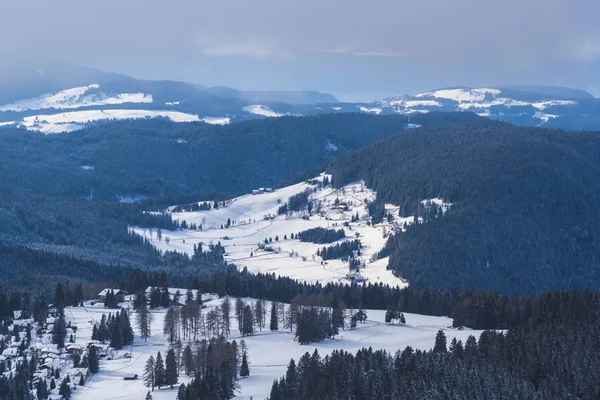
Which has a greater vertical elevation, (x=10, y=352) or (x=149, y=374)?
(x=10, y=352)

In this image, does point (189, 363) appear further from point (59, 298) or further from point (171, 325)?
point (59, 298)

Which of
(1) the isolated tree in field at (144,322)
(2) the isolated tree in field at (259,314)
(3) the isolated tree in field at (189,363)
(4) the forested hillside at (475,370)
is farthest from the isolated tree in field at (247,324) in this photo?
(4) the forested hillside at (475,370)

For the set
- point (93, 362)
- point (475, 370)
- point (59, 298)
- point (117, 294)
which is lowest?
point (93, 362)

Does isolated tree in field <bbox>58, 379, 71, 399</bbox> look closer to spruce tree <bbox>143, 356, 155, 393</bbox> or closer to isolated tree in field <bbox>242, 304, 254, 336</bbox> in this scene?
spruce tree <bbox>143, 356, 155, 393</bbox>

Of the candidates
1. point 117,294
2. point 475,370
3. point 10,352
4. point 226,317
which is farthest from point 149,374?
point 117,294

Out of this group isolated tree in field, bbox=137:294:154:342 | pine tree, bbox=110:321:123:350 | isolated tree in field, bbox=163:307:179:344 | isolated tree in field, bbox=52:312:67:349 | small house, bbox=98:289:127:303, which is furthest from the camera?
small house, bbox=98:289:127:303

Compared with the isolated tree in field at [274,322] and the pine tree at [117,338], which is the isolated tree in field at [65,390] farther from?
the isolated tree in field at [274,322]

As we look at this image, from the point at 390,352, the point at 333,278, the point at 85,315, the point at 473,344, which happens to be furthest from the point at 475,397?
the point at 333,278

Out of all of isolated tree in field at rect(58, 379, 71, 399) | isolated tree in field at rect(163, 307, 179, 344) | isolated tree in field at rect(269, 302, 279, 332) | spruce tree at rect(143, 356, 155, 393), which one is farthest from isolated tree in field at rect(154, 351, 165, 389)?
isolated tree in field at rect(269, 302, 279, 332)
